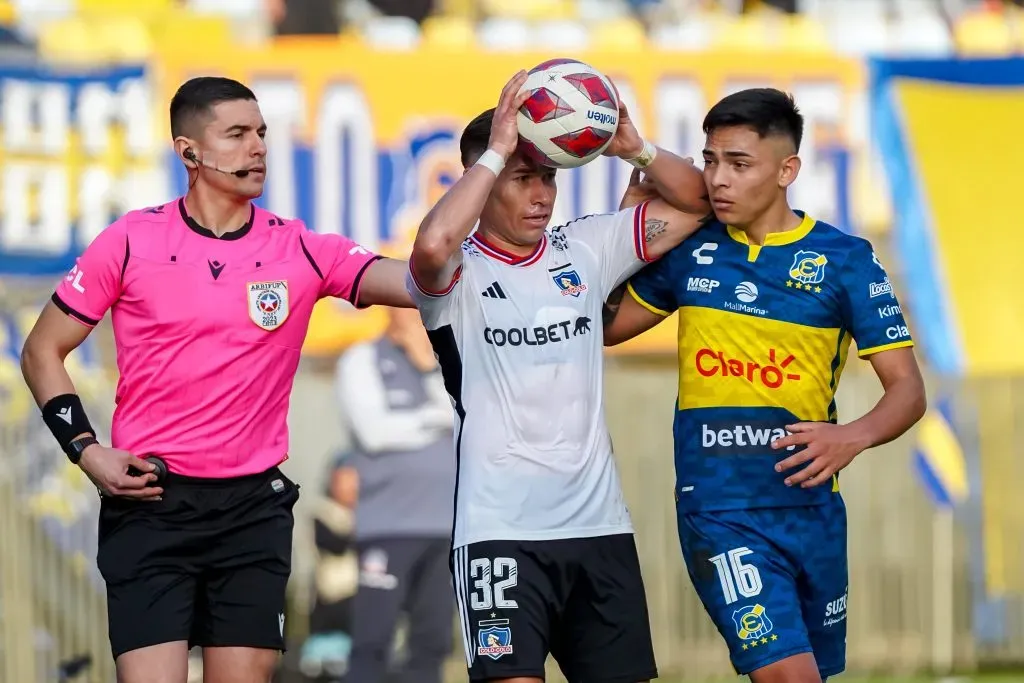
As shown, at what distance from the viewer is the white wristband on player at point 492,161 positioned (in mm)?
4945

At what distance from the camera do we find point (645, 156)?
17.9 feet

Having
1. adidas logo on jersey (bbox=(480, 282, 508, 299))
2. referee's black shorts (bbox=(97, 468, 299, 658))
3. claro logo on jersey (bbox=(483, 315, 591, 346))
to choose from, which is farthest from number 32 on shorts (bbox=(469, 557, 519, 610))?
referee's black shorts (bbox=(97, 468, 299, 658))

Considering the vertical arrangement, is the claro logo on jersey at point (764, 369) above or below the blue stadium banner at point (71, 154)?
below

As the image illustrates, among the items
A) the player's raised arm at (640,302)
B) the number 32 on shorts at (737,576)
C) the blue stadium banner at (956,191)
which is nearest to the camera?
the number 32 on shorts at (737,576)

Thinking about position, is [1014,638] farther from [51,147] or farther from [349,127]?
[51,147]

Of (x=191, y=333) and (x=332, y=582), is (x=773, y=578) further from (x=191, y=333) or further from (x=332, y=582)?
(x=332, y=582)

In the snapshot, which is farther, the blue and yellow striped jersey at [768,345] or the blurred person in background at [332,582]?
the blurred person in background at [332,582]

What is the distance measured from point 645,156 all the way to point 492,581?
5.11 feet

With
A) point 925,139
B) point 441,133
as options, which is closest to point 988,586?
point 925,139

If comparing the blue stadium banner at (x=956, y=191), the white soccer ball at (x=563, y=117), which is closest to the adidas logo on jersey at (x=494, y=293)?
the white soccer ball at (x=563, y=117)

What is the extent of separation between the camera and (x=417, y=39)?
469 inches

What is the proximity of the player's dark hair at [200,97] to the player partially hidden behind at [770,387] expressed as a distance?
1780mm

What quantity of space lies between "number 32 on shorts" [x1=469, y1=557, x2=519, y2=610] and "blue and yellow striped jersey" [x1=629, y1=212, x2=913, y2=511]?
77 centimetres

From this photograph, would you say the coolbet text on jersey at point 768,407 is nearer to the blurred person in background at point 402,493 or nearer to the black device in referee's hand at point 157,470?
the black device in referee's hand at point 157,470
